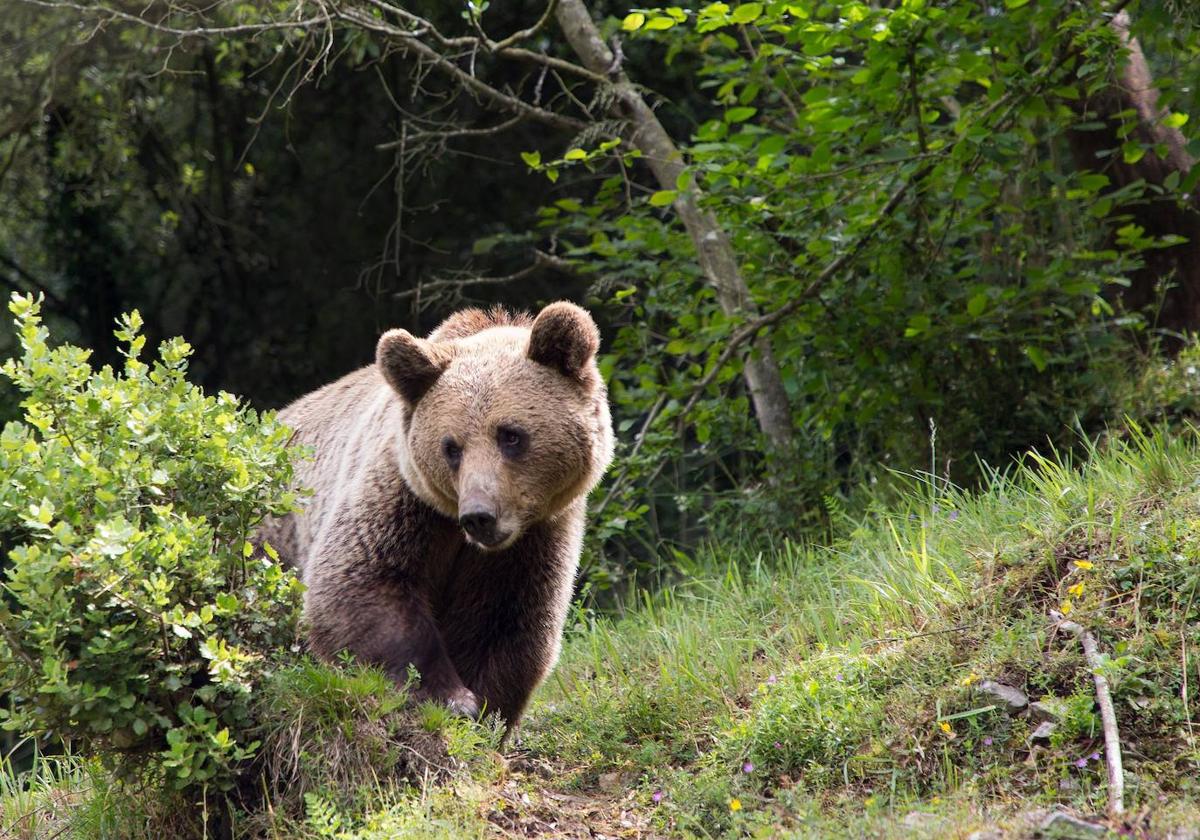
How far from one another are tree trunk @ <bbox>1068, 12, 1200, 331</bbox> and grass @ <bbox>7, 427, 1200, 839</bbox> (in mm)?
2567

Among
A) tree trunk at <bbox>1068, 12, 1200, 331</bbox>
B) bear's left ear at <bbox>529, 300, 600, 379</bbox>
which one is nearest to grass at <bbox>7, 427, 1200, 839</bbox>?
bear's left ear at <bbox>529, 300, 600, 379</bbox>

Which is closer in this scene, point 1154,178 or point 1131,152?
point 1131,152

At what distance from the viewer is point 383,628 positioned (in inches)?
181

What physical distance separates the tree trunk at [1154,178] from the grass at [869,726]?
257 centimetres

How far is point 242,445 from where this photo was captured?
423 centimetres

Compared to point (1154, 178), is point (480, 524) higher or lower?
lower

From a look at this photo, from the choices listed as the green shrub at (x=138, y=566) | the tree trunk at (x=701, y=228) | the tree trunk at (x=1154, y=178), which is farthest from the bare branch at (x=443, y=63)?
the tree trunk at (x=1154, y=178)

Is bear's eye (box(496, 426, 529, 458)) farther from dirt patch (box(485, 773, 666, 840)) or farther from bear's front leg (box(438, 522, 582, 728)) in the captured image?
dirt patch (box(485, 773, 666, 840))

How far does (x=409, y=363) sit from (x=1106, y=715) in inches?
104

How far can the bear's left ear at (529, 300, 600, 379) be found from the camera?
491 centimetres

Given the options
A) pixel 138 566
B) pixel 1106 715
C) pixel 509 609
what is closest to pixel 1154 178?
pixel 1106 715

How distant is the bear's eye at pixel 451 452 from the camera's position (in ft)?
15.5

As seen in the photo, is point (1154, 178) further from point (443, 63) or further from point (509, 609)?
point (509, 609)

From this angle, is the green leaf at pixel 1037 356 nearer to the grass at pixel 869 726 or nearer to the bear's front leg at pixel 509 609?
the grass at pixel 869 726
